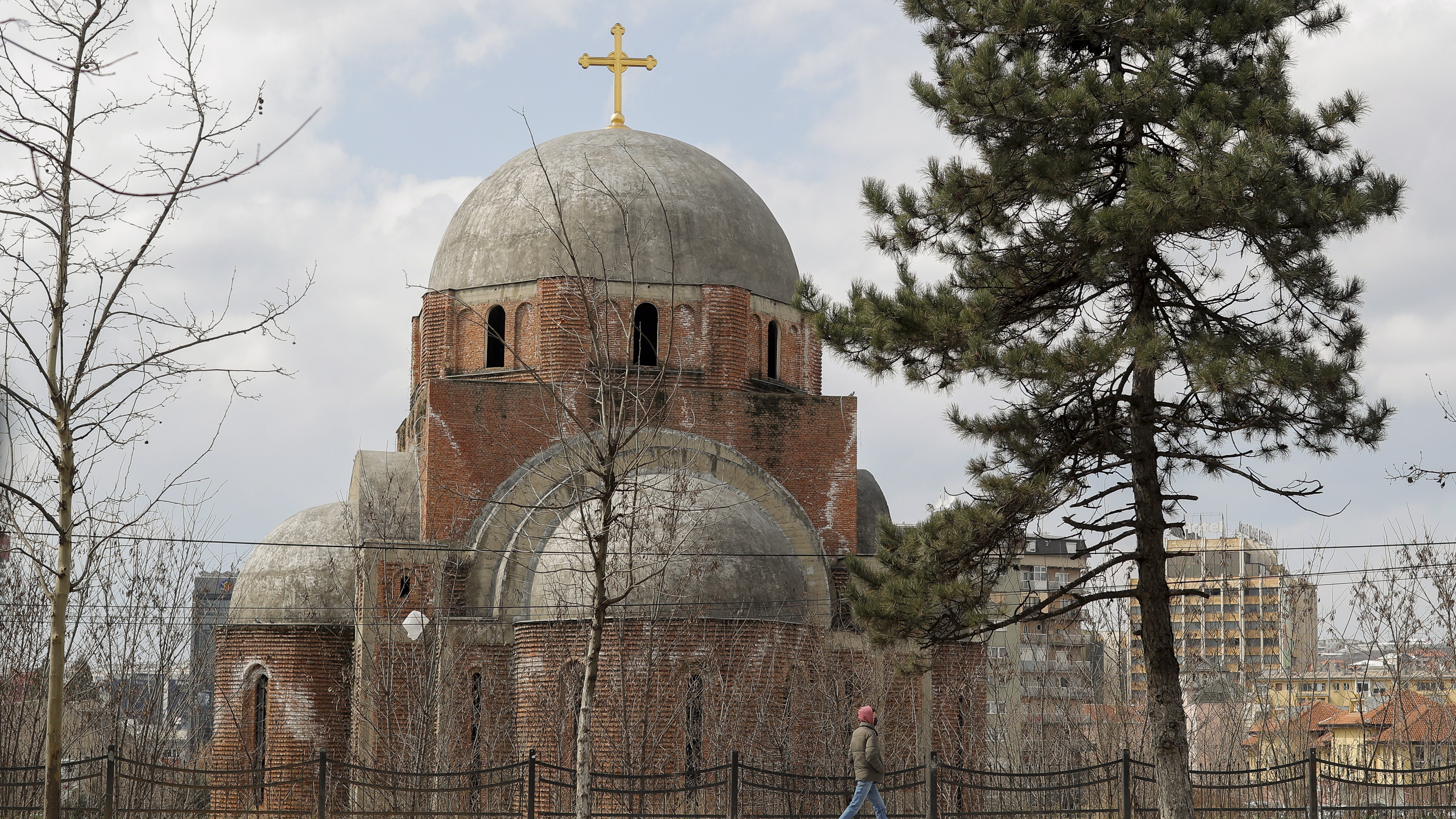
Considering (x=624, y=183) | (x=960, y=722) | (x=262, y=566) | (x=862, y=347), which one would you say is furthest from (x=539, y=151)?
(x=862, y=347)

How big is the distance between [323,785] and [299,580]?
25.8 ft

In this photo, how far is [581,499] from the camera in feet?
31.0

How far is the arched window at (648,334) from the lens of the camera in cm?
2092

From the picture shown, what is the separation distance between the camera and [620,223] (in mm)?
20391

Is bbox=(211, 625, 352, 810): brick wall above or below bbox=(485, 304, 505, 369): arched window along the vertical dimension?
below

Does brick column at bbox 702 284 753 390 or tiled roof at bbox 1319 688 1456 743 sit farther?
brick column at bbox 702 284 753 390

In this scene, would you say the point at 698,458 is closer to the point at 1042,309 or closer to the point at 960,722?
the point at 960,722

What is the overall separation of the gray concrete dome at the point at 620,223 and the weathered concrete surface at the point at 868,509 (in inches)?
127

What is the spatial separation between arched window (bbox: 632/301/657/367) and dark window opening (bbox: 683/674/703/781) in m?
5.53

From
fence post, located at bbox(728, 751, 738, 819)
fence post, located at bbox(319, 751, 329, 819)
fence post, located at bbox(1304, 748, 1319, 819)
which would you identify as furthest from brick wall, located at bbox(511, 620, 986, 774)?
fence post, located at bbox(1304, 748, 1319, 819)

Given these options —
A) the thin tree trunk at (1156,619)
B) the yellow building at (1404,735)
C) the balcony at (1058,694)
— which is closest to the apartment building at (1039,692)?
the balcony at (1058,694)

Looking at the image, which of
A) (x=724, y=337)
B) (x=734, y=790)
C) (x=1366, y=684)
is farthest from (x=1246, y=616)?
(x=734, y=790)

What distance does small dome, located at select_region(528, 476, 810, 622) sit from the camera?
16.7 meters

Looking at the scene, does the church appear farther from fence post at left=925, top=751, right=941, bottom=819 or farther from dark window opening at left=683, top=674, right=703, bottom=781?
fence post at left=925, top=751, right=941, bottom=819
